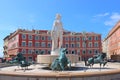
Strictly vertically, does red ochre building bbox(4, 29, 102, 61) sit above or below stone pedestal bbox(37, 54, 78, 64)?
above

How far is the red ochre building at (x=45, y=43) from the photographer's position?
71625mm

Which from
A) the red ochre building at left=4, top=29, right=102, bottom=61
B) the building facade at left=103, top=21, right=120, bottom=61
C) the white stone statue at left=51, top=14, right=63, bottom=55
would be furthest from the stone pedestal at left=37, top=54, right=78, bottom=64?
the red ochre building at left=4, top=29, right=102, bottom=61

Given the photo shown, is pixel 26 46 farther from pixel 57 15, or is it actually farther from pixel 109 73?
pixel 109 73

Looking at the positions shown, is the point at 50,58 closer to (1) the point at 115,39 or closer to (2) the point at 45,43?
(2) the point at 45,43

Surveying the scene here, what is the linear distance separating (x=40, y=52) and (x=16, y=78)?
63.5 meters

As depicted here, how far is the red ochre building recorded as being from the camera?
7162 centimetres

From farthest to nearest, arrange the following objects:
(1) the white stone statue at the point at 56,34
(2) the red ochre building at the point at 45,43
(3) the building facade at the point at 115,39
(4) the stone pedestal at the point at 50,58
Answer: (2) the red ochre building at the point at 45,43
(3) the building facade at the point at 115,39
(1) the white stone statue at the point at 56,34
(4) the stone pedestal at the point at 50,58

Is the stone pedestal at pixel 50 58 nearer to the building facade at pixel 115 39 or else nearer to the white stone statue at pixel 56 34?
the white stone statue at pixel 56 34

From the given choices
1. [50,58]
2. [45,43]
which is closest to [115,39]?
[45,43]

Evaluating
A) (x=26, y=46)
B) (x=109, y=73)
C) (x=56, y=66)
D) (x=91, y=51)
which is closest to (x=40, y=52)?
(x=26, y=46)

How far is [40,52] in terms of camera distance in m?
74.2

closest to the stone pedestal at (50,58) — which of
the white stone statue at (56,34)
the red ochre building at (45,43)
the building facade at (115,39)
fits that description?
the white stone statue at (56,34)

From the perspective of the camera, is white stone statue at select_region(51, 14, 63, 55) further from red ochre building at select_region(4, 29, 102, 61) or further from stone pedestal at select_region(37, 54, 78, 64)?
red ochre building at select_region(4, 29, 102, 61)

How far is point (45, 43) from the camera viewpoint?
74125 mm
